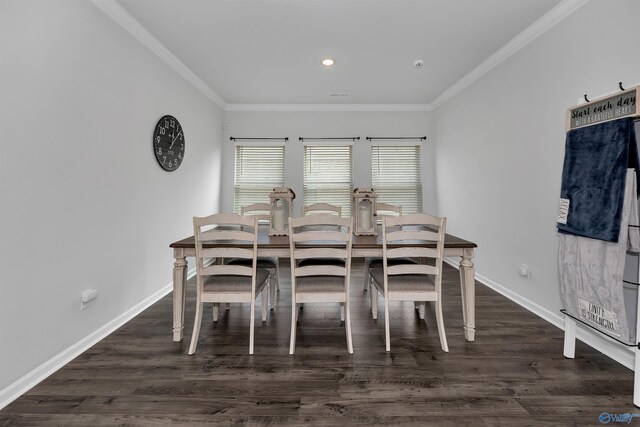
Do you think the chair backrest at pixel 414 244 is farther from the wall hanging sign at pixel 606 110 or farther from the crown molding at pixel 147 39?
the crown molding at pixel 147 39

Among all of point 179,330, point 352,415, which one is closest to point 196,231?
point 179,330

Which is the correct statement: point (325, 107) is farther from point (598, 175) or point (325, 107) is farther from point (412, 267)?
point (598, 175)

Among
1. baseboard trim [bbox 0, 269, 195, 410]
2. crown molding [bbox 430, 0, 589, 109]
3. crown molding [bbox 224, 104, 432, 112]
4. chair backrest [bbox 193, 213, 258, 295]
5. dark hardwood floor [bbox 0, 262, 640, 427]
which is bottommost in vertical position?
dark hardwood floor [bbox 0, 262, 640, 427]

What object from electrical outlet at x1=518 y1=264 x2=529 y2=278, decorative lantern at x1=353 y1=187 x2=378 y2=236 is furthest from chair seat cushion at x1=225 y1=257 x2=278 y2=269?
electrical outlet at x1=518 y1=264 x2=529 y2=278

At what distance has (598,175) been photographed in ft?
5.54

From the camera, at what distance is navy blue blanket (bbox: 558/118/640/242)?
156 centimetres

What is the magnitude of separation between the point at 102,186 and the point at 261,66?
219cm

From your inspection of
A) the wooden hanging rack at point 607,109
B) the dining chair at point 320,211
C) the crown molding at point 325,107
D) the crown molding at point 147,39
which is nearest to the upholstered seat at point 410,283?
the dining chair at point 320,211

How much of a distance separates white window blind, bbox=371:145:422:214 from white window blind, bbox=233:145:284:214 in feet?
5.55

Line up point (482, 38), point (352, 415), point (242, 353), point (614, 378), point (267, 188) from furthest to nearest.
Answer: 1. point (267, 188)
2. point (482, 38)
3. point (242, 353)
4. point (614, 378)
5. point (352, 415)

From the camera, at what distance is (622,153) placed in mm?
1559

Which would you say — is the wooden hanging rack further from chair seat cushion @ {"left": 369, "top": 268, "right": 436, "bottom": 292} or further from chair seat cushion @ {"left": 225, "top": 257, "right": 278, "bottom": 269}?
chair seat cushion @ {"left": 225, "top": 257, "right": 278, "bottom": 269}

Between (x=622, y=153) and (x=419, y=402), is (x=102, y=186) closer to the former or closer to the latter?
(x=419, y=402)

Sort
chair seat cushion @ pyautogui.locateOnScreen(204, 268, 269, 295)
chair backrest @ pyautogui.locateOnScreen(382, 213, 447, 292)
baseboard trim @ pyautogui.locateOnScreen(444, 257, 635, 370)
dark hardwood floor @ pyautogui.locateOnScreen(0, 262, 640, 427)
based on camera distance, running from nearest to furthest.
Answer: dark hardwood floor @ pyautogui.locateOnScreen(0, 262, 640, 427) → baseboard trim @ pyautogui.locateOnScreen(444, 257, 635, 370) → chair backrest @ pyautogui.locateOnScreen(382, 213, 447, 292) → chair seat cushion @ pyautogui.locateOnScreen(204, 268, 269, 295)
